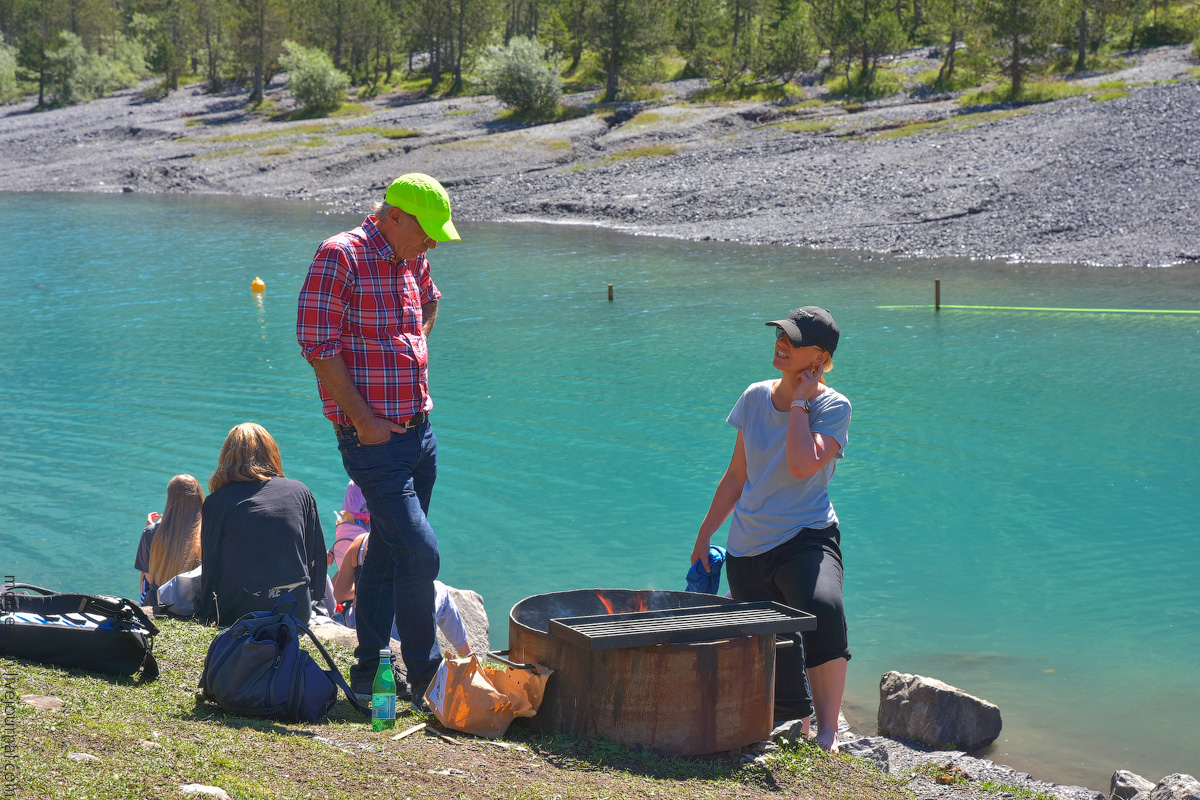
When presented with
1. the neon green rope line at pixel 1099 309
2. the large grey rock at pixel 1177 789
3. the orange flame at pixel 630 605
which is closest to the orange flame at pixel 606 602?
the orange flame at pixel 630 605

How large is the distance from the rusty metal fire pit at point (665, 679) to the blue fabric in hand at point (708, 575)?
911 millimetres

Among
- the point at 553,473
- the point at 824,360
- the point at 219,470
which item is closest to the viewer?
the point at 824,360

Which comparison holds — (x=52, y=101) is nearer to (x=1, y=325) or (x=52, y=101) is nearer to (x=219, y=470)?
(x=1, y=325)

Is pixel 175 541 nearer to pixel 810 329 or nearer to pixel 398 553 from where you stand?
pixel 398 553

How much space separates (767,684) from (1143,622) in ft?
16.9

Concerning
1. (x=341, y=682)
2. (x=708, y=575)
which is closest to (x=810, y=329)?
(x=708, y=575)

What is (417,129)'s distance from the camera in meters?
55.1

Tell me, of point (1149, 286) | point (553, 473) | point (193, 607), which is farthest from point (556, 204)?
point (193, 607)

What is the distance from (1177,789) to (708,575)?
2.43 meters

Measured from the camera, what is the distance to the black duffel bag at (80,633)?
4.56 meters

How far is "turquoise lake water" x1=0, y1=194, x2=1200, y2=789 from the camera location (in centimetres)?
785

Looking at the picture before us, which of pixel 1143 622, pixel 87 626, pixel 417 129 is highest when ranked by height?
pixel 417 129

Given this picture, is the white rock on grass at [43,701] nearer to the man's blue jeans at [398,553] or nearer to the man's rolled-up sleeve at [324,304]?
the man's blue jeans at [398,553]

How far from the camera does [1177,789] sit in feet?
16.1
